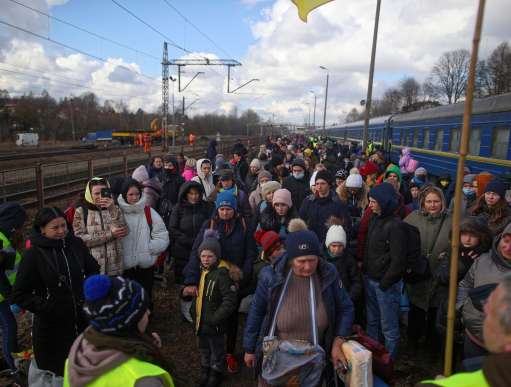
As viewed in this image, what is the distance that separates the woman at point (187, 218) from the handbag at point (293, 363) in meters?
2.18

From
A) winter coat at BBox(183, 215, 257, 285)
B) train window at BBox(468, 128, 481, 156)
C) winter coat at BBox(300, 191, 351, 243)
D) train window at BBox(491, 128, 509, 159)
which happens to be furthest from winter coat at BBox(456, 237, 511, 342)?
train window at BBox(468, 128, 481, 156)

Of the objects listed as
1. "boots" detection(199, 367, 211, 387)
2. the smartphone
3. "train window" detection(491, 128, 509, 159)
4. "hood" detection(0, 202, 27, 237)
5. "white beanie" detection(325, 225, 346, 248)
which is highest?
"train window" detection(491, 128, 509, 159)

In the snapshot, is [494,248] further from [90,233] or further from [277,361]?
[90,233]

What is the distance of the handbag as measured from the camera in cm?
235

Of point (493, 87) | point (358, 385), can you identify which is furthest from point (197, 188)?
point (493, 87)

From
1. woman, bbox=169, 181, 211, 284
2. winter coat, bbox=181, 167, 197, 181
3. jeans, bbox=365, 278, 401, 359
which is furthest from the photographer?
winter coat, bbox=181, 167, 197, 181

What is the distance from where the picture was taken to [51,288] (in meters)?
2.61

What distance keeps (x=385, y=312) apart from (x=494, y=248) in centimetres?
112

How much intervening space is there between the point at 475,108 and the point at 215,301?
9755mm

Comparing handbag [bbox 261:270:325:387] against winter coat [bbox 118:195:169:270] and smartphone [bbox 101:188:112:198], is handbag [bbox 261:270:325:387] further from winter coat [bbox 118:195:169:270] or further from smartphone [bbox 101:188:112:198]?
smartphone [bbox 101:188:112:198]

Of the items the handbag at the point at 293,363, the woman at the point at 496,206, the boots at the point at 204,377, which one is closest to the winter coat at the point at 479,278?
the handbag at the point at 293,363

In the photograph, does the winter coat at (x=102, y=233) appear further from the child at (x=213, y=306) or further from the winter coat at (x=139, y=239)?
the child at (x=213, y=306)

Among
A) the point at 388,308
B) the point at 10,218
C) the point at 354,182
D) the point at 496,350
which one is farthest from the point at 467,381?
the point at 354,182

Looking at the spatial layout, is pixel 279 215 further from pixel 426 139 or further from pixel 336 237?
pixel 426 139
